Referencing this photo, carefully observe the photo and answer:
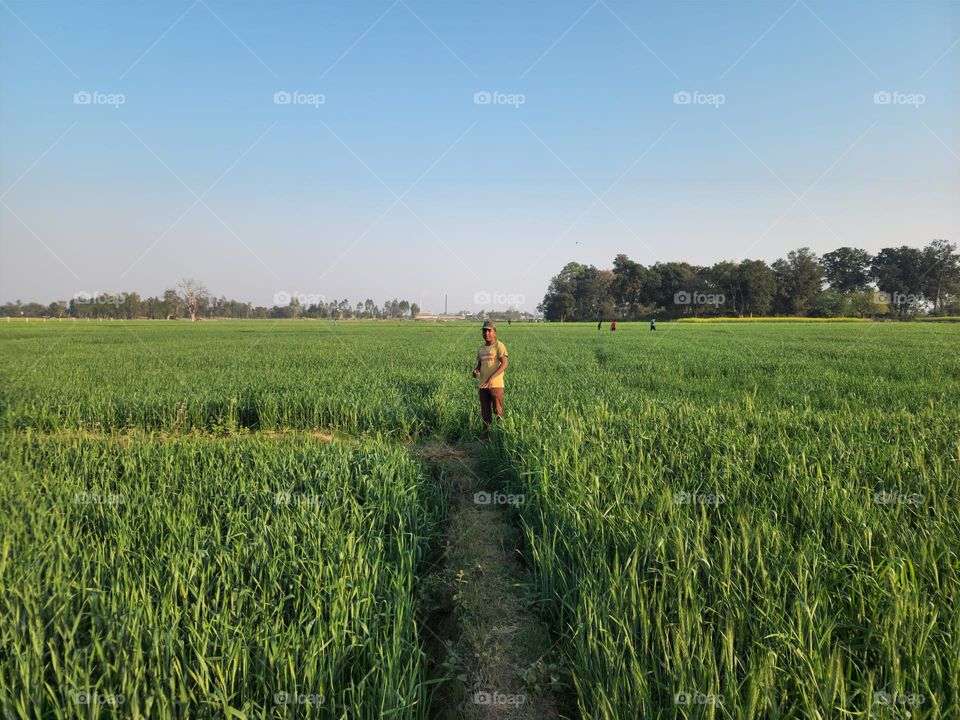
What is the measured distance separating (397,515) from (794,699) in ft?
9.98

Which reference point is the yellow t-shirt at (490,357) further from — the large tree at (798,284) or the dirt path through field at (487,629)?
the large tree at (798,284)

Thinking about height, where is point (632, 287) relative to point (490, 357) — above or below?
above

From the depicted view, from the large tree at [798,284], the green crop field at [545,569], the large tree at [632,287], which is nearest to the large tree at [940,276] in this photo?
the large tree at [798,284]

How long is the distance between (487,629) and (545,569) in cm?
57

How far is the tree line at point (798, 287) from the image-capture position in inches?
3452

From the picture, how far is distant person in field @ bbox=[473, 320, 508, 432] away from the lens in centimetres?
705

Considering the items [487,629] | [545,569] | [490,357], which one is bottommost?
[487,629]

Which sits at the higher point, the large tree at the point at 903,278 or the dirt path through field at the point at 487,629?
the large tree at the point at 903,278

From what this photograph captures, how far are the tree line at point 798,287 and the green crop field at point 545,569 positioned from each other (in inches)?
3629

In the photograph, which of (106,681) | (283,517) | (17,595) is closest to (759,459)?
(283,517)

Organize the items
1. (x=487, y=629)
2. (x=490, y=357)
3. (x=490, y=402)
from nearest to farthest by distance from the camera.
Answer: (x=487, y=629) < (x=490, y=357) < (x=490, y=402)

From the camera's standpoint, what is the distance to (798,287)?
298 feet

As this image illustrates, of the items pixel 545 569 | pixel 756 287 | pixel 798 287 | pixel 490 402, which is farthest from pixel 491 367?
pixel 798 287

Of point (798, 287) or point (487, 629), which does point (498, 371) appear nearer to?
point (487, 629)
